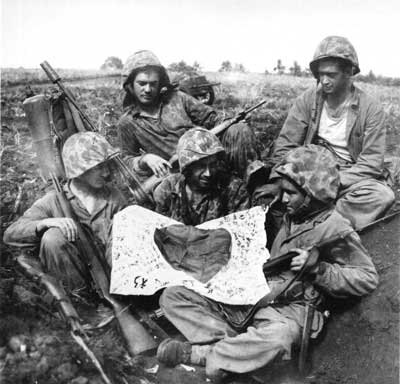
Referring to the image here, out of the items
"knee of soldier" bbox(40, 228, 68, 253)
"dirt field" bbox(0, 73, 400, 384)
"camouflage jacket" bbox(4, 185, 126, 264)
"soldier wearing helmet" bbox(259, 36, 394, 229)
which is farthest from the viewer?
"soldier wearing helmet" bbox(259, 36, 394, 229)

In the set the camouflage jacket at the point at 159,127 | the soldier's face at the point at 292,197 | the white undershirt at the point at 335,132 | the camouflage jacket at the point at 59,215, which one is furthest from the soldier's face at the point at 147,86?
the soldier's face at the point at 292,197

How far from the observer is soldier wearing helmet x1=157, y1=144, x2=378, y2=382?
4.52 metres

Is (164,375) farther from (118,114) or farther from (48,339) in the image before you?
(118,114)

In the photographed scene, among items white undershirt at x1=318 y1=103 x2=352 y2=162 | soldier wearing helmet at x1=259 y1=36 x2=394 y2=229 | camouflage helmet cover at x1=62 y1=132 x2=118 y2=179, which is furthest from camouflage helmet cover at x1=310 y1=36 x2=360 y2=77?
camouflage helmet cover at x1=62 y1=132 x2=118 y2=179

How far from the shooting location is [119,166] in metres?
5.80

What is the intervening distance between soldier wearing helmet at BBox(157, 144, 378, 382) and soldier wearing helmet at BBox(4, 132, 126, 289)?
32.4 inches

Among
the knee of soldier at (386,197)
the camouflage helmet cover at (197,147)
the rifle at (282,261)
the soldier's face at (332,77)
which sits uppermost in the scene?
the soldier's face at (332,77)

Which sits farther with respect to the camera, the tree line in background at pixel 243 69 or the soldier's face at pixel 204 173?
the tree line in background at pixel 243 69

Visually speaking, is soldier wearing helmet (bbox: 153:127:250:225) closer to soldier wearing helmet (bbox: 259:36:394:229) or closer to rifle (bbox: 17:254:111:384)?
soldier wearing helmet (bbox: 259:36:394:229)

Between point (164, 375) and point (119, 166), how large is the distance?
2.03 metres

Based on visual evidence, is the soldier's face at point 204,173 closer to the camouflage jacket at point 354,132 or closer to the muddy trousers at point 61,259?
the camouflage jacket at point 354,132

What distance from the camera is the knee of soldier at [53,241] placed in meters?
5.00

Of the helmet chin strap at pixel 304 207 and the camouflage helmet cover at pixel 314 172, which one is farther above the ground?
the camouflage helmet cover at pixel 314 172

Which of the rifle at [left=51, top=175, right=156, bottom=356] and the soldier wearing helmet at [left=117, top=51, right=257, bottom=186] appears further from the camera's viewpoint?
the soldier wearing helmet at [left=117, top=51, right=257, bottom=186]
